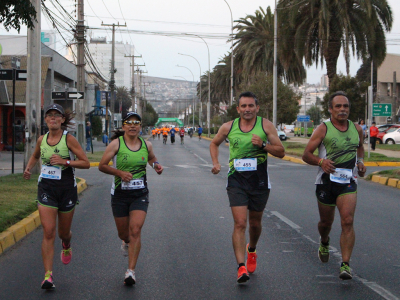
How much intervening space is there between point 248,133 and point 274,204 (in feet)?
20.4

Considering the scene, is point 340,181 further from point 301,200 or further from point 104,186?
point 104,186

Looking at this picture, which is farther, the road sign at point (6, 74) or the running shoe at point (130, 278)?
the road sign at point (6, 74)

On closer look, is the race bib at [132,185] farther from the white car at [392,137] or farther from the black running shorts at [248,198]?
the white car at [392,137]

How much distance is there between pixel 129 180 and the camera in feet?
18.9

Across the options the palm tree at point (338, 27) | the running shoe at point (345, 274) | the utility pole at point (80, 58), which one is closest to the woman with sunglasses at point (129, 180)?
the running shoe at point (345, 274)

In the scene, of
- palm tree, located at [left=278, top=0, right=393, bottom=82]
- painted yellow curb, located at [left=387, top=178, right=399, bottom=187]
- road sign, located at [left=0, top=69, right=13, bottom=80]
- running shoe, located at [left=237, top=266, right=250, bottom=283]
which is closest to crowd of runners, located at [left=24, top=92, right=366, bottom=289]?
running shoe, located at [left=237, top=266, right=250, bottom=283]

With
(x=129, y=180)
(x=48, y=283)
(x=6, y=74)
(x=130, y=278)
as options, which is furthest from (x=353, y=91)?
(x=48, y=283)

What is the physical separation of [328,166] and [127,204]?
83.3 inches

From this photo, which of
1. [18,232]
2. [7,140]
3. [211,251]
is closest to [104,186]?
[18,232]

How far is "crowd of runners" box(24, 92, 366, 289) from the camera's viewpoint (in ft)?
19.0

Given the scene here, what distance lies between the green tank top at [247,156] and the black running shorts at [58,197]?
1661mm

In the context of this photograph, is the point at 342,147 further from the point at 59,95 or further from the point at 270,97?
the point at 270,97

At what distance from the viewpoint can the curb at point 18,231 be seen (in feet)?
24.8

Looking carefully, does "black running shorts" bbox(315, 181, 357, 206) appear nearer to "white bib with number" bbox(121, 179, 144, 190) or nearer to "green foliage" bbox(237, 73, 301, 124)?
"white bib with number" bbox(121, 179, 144, 190)
